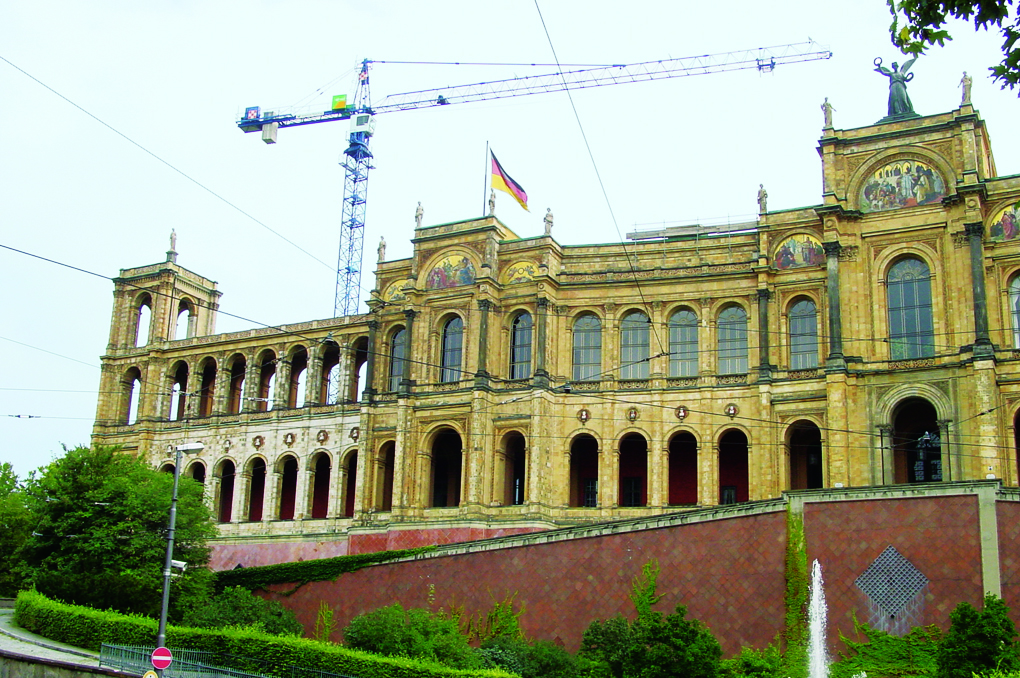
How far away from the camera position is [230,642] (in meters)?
36.0

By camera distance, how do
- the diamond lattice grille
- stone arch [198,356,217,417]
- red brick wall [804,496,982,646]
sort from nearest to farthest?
red brick wall [804,496,982,646], the diamond lattice grille, stone arch [198,356,217,417]

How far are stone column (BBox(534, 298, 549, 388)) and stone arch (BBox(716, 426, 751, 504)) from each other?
903cm

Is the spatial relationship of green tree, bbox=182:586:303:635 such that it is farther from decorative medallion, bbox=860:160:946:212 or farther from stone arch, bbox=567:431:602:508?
decorative medallion, bbox=860:160:946:212

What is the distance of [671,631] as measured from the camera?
32406 millimetres

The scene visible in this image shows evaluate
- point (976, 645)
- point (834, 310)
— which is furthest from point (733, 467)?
point (976, 645)

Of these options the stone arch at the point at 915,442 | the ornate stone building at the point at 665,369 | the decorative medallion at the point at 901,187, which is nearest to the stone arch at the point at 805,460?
the ornate stone building at the point at 665,369

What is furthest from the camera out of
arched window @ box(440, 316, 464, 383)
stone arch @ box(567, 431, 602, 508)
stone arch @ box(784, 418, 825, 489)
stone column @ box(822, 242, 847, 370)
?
arched window @ box(440, 316, 464, 383)

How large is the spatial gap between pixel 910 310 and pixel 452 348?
22.6 m

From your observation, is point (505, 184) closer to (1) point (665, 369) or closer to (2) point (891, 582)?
(1) point (665, 369)

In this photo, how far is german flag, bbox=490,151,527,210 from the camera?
5559 centimetres

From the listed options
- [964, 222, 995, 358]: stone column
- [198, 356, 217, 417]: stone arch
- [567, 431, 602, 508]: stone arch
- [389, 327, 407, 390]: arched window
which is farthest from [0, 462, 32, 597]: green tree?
[964, 222, 995, 358]: stone column

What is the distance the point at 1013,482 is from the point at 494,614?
21684 millimetres

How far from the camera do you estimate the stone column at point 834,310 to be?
49.0m

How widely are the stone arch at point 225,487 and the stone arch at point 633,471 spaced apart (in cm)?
2417
